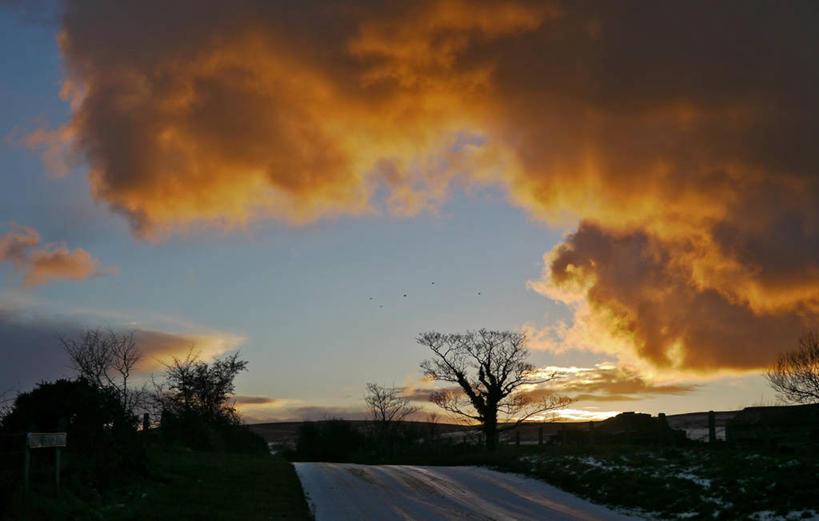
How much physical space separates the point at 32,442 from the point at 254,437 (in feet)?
127

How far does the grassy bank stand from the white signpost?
492mm

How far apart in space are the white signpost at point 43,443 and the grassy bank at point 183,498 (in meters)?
0.49

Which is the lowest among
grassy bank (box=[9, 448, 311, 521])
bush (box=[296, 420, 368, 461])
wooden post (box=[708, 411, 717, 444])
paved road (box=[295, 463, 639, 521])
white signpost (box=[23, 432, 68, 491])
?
bush (box=[296, 420, 368, 461])

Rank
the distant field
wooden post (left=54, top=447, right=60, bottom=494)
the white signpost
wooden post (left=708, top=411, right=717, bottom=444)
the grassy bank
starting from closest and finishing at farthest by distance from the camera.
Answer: the white signpost, the grassy bank, wooden post (left=54, top=447, right=60, bottom=494), wooden post (left=708, top=411, right=717, bottom=444), the distant field

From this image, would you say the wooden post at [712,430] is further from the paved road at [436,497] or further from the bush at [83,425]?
the bush at [83,425]

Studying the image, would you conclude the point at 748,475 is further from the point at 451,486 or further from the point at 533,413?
the point at 533,413

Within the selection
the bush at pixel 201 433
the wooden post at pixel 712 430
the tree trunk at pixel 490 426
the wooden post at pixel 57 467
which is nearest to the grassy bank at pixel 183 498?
the wooden post at pixel 57 467

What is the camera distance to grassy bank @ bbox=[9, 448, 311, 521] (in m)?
15.1

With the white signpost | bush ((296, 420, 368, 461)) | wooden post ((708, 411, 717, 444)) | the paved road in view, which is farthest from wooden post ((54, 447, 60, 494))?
bush ((296, 420, 368, 461))

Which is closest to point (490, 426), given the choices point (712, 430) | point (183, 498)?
point (712, 430)

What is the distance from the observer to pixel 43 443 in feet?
52.0

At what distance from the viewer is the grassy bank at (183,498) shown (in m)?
15.1

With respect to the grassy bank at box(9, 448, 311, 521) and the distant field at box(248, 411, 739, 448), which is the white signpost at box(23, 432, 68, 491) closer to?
the grassy bank at box(9, 448, 311, 521)

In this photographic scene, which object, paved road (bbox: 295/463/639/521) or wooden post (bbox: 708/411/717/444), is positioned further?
wooden post (bbox: 708/411/717/444)
